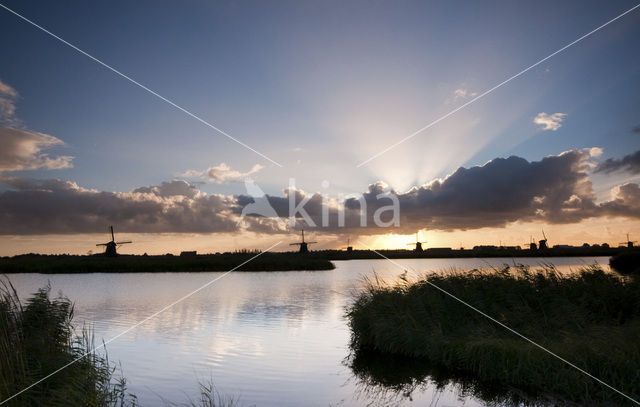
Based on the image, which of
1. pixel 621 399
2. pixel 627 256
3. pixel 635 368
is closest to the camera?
pixel 621 399

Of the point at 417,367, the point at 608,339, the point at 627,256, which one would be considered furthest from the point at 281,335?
the point at 627,256

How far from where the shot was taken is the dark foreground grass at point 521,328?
536 inches

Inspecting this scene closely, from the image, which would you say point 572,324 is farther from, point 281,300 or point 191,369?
point 281,300

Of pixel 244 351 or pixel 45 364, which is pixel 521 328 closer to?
pixel 244 351

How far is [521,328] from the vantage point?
62.8ft

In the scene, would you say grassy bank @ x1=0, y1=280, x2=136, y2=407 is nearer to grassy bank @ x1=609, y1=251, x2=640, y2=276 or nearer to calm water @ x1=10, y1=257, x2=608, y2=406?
calm water @ x1=10, y1=257, x2=608, y2=406

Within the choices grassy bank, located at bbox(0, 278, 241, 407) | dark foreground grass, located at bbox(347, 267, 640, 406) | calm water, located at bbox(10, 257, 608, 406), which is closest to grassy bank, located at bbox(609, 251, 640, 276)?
calm water, located at bbox(10, 257, 608, 406)

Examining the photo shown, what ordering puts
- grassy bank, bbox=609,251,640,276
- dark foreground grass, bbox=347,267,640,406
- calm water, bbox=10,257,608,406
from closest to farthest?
dark foreground grass, bbox=347,267,640,406 → calm water, bbox=10,257,608,406 → grassy bank, bbox=609,251,640,276

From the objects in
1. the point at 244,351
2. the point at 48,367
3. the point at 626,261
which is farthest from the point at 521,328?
the point at 626,261

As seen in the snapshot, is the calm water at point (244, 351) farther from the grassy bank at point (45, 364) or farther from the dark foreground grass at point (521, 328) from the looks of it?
the grassy bank at point (45, 364)

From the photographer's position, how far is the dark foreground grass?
13.6 m

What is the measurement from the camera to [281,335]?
26.3 m

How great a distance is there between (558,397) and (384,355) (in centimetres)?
835

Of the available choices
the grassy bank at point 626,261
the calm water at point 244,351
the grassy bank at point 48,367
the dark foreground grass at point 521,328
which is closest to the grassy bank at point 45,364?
the grassy bank at point 48,367
